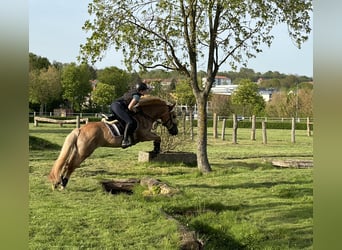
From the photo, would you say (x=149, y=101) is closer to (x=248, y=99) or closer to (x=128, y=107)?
(x=128, y=107)

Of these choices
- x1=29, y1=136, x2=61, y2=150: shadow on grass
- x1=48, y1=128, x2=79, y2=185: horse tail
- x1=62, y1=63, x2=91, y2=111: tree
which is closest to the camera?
x1=48, y1=128, x2=79, y2=185: horse tail

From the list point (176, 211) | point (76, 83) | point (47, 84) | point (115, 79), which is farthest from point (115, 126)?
point (176, 211)

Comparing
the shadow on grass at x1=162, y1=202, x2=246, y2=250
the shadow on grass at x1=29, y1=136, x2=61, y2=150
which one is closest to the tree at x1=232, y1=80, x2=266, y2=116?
the shadow on grass at x1=29, y1=136, x2=61, y2=150

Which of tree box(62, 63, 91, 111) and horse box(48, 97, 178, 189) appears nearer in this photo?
horse box(48, 97, 178, 189)

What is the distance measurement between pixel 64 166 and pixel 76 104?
1011 millimetres

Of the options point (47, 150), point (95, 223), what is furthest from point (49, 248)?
point (47, 150)

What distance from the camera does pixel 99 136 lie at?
3.51 m

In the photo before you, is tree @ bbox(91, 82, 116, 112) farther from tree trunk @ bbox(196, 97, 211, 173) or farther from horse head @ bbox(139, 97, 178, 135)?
tree trunk @ bbox(196, 97, 211, 173)

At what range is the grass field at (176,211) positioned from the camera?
4469 mm

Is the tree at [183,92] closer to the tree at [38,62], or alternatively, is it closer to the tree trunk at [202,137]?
the tree trunk at [202,137]

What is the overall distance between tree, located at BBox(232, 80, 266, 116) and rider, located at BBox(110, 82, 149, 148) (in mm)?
18308

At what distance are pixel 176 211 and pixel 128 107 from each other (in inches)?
113

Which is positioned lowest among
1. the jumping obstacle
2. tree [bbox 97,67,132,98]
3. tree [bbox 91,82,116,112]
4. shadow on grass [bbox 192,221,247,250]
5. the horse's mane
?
shadow on grass [bbox 192,221,247,250]

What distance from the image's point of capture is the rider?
11.2 feet
